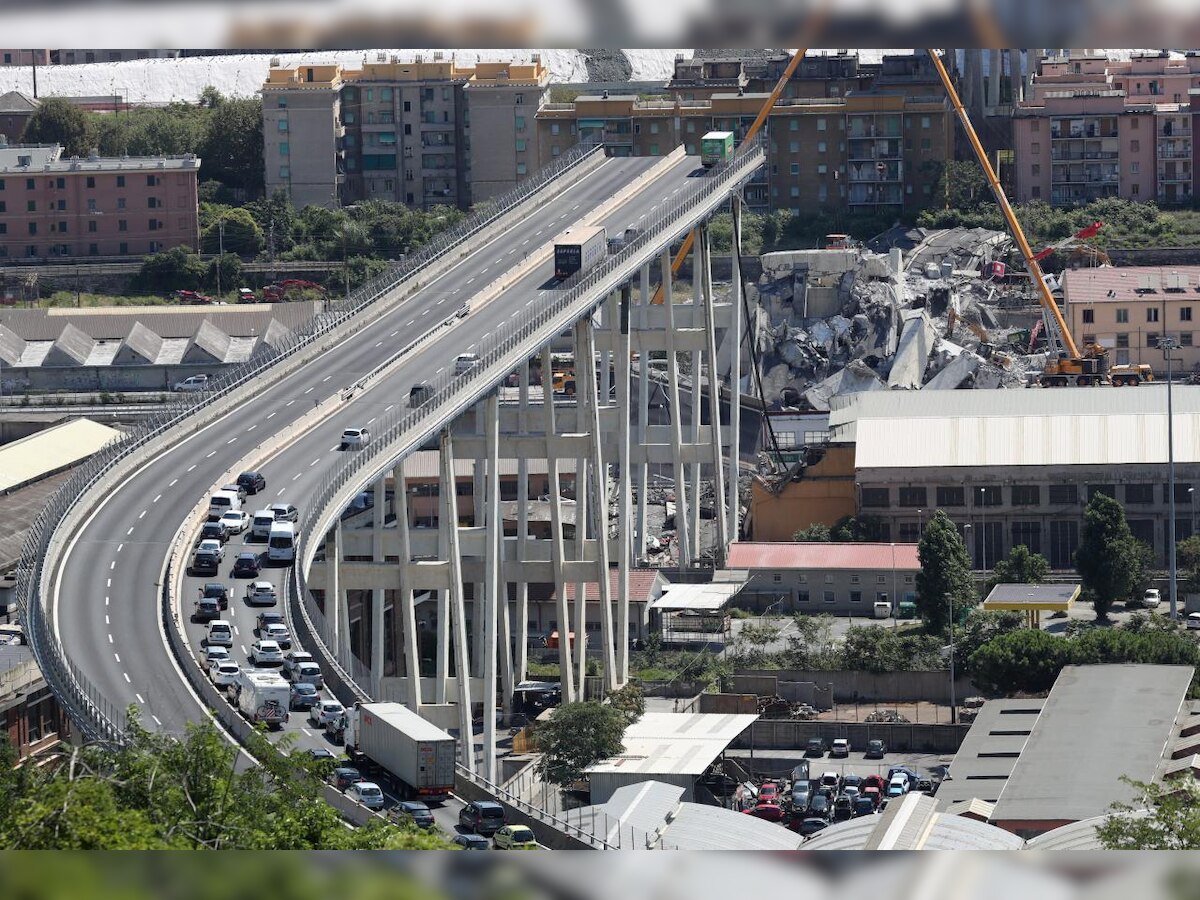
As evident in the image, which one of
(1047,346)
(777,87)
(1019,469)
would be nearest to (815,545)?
(1019,469)

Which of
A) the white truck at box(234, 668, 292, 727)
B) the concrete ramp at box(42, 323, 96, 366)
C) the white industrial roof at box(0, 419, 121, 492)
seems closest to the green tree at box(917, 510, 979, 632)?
the white truck at box(234, 668, 292, 727)

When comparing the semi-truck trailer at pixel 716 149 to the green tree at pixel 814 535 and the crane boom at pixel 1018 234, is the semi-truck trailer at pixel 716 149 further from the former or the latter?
the crane boom at pixel 1018 234

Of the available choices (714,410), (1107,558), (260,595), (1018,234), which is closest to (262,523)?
(260,595)

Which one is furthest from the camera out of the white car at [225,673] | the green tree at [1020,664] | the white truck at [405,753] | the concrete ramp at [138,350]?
the concrete ramp at [138,350]

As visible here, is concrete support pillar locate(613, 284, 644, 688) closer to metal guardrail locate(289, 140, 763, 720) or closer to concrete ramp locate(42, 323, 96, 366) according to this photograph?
metal guardrail locate(289, 140, 763, 720)

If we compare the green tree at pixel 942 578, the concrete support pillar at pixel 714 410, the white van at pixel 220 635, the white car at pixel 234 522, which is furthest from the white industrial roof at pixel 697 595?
the white van at pixel 220 635

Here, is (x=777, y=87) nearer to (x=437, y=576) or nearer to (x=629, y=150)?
(x=629, y=150)

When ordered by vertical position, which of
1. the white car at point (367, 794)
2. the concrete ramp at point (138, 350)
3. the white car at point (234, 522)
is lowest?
the white car at point (367, 794)
